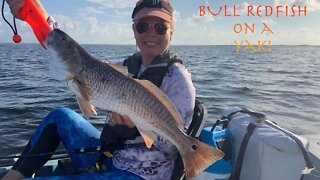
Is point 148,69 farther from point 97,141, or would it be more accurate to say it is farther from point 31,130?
point 31,130

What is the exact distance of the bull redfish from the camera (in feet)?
11.3

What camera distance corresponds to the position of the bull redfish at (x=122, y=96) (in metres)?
3.46

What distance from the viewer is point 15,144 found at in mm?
10742

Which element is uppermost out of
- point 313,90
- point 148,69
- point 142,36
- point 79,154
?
point 142,36

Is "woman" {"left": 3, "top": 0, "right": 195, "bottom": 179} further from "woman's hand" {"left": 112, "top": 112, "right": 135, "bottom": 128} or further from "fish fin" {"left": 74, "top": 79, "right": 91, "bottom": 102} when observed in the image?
"fish fin" {"left": 74, "top": 79, "right": 91, "bottom": 102}

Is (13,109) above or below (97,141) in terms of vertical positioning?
below

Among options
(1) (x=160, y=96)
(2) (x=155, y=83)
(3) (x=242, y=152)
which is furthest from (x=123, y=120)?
(3) (x=242, y=152)

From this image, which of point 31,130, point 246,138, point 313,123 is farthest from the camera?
point 313,123

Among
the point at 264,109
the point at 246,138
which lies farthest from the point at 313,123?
the point at 246,138

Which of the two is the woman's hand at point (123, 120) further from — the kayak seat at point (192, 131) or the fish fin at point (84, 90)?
the kayak seat at point (192, 131)

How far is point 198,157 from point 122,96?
97 cm

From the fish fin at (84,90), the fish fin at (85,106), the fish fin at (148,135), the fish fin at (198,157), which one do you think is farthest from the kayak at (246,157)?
the fish fin at (84,90)

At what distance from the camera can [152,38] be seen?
4.36 metres

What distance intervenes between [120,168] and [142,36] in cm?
162
